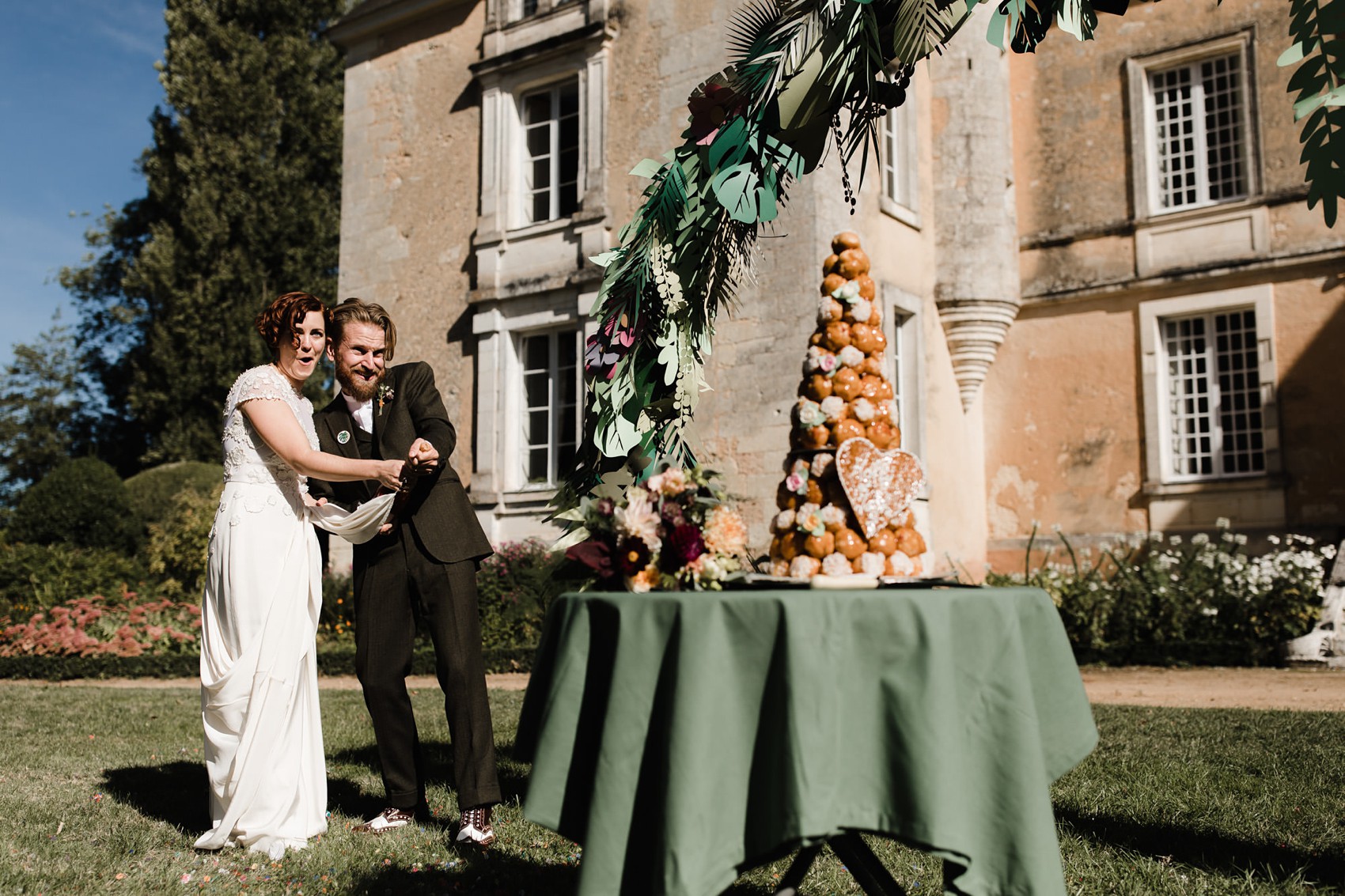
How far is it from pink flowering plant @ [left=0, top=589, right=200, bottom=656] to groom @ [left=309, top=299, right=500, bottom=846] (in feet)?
27.1

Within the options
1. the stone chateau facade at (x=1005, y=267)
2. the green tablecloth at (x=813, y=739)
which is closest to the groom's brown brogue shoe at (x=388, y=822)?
the green tablecloth at (x=813, y=739)

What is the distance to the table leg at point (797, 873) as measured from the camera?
2.89 metres

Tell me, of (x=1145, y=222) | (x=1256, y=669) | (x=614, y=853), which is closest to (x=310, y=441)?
(x=614, y=853)

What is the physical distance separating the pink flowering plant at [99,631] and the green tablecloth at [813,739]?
10485 millimetres

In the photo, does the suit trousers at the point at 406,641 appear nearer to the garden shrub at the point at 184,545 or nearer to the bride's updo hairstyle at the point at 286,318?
the bride's updo hairstyle at the point at 286,318

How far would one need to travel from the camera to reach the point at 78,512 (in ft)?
55.9

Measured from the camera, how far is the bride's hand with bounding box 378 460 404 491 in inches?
166

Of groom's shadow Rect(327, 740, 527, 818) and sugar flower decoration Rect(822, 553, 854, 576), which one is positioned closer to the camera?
sugar flower decoration Rect(822, 553, 854, 576)

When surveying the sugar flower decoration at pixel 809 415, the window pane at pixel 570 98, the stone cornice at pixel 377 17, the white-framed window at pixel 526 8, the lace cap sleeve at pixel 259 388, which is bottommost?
the sugar flower decoration at pixel 809 415

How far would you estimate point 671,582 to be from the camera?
2.91m

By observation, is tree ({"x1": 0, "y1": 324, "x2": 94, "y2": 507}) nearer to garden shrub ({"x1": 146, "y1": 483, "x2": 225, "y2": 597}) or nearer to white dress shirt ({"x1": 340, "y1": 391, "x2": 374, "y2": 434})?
garden shrub ({"x1": 146, "y1": 483, "x2": 225, "y2": 597})

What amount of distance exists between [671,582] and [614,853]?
702mm

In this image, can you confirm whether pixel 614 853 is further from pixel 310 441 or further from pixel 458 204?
pixel 458 204

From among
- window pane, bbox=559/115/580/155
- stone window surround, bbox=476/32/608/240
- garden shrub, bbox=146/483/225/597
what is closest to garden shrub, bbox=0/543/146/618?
garden shrub, bbox=146/483/225/597
